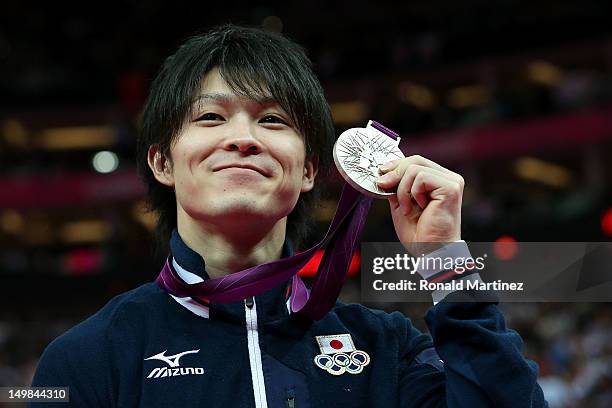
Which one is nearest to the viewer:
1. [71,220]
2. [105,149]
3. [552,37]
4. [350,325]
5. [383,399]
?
[383,399]

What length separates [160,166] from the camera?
2.33 m

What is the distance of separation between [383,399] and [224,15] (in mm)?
21948

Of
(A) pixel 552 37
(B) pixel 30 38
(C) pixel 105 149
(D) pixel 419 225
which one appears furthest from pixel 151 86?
(B) pixel 30 38

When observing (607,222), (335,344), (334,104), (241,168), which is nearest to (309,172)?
(241,168)

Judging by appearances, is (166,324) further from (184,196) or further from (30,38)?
(30,38)

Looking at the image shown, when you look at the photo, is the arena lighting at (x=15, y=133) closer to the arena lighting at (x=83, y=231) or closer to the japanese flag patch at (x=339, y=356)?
the arena lighting at (x=83, y=231)

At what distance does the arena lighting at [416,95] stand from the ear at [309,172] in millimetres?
18919

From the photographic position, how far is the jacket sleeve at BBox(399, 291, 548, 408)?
193 centimetres

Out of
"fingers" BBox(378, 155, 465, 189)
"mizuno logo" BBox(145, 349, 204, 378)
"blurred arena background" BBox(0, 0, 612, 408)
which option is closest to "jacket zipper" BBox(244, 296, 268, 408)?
"mizuno logo" BBox(145, 349, 204, 378)

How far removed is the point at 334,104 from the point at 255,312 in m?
21.7

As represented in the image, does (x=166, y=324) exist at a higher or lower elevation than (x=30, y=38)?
lower

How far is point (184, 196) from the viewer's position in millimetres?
2172

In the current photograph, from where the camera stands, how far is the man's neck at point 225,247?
7.26ft

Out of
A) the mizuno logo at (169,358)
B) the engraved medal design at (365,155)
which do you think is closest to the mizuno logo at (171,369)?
the mizuno logo at (169,358)
